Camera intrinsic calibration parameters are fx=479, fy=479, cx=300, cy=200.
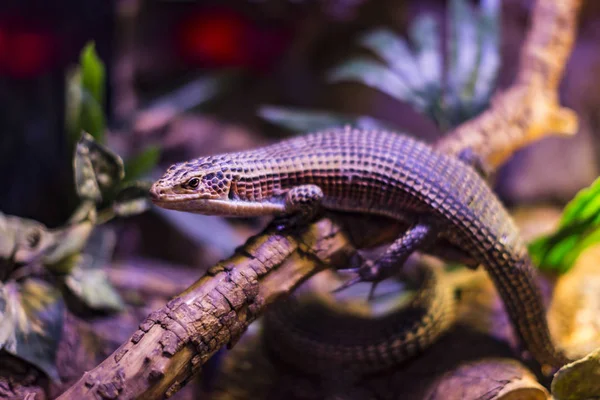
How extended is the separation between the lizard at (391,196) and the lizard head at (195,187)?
2cm

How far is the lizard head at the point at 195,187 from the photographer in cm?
259

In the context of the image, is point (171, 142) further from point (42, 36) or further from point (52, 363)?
point (52, 363)

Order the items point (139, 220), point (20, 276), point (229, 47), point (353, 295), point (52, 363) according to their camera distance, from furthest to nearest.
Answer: point (229, 47) → point (139, 220) → point (353, 295) → point (20, 276) → point (52, 363)

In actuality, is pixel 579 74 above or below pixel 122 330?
above

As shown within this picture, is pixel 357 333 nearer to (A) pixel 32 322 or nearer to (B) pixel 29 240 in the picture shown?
(A) pixel 32 322

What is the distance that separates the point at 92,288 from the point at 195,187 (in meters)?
1.40

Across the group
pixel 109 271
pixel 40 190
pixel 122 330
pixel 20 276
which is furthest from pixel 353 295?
pixel 40 190

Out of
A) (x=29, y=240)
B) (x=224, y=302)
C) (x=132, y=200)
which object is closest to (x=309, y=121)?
(x=132, y=200)

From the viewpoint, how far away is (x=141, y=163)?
4172 millimetres

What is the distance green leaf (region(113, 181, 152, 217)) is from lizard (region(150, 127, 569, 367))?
0.93 metres

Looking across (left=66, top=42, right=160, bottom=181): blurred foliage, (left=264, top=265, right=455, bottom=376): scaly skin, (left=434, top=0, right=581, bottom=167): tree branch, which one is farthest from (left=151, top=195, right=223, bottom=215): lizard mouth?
→ (left=434, top=0, right=581, bottom=167): tree branch

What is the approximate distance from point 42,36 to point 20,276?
3212 millimetres

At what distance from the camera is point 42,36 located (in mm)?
5211

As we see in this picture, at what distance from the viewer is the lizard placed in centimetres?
283
